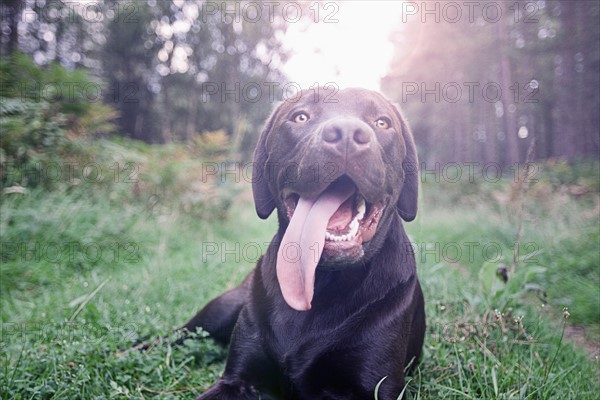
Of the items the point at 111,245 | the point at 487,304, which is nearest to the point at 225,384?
the point at 487,304

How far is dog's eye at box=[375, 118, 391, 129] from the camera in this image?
1941 mm

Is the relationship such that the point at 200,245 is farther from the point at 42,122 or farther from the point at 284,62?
the point at 284,62

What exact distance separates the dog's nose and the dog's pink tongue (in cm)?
27

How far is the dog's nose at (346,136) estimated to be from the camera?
156 cm

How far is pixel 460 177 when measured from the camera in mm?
12430

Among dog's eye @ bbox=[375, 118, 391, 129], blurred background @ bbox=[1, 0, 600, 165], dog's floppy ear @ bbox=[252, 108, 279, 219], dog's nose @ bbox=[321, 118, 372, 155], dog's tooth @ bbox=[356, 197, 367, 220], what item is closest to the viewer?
dog's nose @ bbox=[321, 118, 372, 155]

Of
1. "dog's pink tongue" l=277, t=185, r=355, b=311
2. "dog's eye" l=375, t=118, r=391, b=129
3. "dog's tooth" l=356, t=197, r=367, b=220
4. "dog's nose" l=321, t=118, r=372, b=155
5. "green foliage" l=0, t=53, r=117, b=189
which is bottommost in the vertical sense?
"dog's pink tongue" l=277, t=185, r=355, b=311

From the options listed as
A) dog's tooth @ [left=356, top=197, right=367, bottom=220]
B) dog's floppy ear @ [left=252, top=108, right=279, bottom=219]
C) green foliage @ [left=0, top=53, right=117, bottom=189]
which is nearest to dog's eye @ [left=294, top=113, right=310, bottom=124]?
dog's floppy ear @ [left=252, top=108, right=279, bottom=219]

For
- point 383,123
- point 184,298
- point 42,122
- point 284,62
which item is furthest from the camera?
point 284,62

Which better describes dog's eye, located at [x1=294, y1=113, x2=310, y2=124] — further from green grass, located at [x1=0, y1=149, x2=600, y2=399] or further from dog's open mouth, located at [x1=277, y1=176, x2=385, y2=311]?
green grass, located at [x1=0, y1=149, x2=600, y2=399]

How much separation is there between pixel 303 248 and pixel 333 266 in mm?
143

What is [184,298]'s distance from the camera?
10.2 ft

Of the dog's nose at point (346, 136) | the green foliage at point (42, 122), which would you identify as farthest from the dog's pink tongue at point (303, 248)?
the green foliage at point (42, 122)

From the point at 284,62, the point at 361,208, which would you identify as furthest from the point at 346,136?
the point at 284,62
